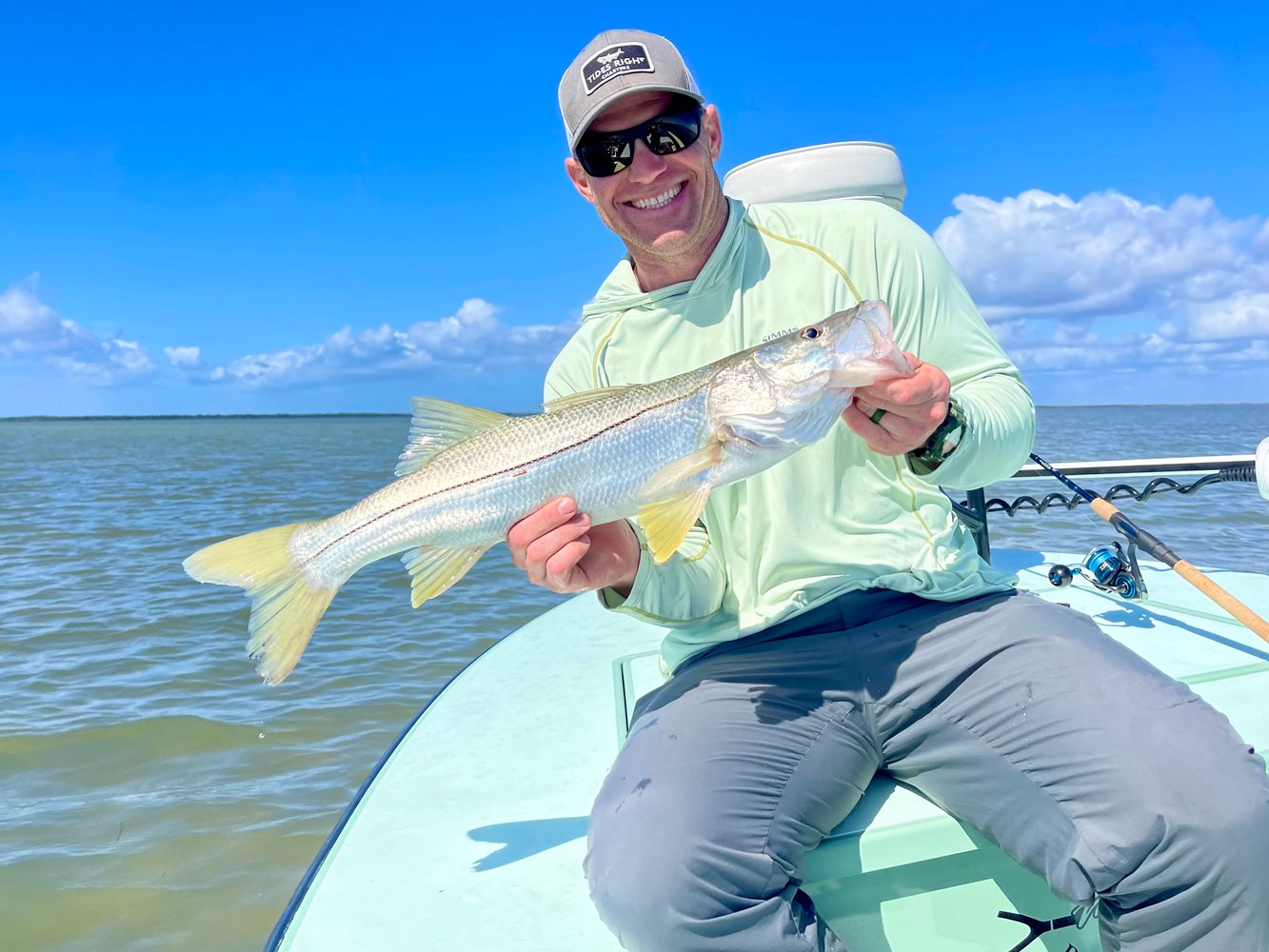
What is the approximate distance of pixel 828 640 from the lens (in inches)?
94.7

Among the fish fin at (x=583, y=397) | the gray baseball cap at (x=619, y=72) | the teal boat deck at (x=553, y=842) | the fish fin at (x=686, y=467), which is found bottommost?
the teal boat deck at (x=553, y=842)

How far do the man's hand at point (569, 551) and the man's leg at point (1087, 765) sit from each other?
73 centimetres

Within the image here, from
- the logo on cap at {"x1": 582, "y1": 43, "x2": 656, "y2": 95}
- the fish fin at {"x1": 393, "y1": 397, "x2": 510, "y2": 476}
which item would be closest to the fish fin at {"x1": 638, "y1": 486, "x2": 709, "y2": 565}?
the fish fin at {"x1": 393, "y1": 397, "x2": 510, "y2": 476}

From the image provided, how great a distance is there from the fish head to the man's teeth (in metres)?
0.70

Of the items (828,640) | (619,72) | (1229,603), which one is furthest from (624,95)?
(1229,603)

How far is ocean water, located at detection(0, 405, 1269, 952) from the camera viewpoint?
12.9 feet

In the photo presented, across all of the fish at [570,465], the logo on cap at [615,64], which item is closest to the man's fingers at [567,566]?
the fish at [570,465]

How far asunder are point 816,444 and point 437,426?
1.17m

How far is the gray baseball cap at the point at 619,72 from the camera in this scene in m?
2.66

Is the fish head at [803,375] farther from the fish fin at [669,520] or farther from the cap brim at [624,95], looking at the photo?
the cap brim at [624,95]

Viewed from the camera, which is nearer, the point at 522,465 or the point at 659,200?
the point at 522,465

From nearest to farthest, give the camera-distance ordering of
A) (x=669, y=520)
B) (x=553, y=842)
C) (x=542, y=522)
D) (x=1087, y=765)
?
(x=1087, y=765) < (x=669, y=520) < (x=542, y=522) < (x=553, y=842)

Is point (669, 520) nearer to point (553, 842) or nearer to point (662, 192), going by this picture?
point (553, 842)

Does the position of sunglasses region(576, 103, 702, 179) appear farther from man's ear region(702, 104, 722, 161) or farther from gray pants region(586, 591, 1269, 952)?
gray pants region(586, 591, 1269, 952)
